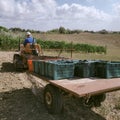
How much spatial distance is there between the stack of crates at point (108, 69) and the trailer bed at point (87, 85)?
0.23 m

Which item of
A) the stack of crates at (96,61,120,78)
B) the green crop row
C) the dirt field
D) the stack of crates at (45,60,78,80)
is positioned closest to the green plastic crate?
the stack of crates at (45,60,78,80)

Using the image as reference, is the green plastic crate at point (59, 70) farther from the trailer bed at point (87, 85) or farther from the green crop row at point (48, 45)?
the green crop row at point (48, 45)

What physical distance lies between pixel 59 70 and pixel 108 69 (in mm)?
1231

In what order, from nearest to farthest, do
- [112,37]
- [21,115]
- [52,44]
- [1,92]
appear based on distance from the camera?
[21,115] < [1,92] < [52,44] < [112,37]

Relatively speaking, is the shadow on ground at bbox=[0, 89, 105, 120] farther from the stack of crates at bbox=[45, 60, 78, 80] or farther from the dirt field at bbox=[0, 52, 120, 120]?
the stack of crates at bbox=[45, 60, 78, 80]

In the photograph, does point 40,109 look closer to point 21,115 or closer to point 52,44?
point 21,115

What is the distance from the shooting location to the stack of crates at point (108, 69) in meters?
5.74

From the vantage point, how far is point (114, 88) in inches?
189

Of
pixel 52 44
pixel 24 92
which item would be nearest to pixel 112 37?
pixel 52 44

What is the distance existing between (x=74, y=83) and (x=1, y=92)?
325 cm

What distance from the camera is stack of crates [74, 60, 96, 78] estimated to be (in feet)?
18.8

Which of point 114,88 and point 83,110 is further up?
point 114,88

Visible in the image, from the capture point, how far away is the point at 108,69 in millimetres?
5754

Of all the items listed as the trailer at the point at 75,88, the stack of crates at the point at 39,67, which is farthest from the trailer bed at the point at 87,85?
the stack of crates at the point at 39,67
